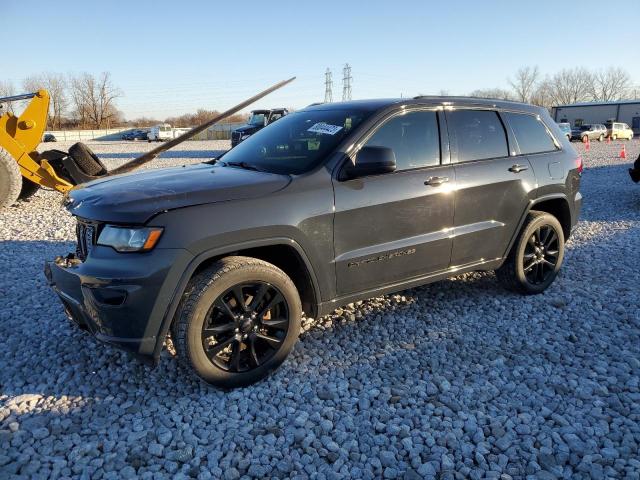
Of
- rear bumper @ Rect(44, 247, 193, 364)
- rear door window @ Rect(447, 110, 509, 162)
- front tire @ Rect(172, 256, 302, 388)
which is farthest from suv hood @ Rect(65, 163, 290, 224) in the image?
rear door window @ Rect(447, 110, 509, 162)

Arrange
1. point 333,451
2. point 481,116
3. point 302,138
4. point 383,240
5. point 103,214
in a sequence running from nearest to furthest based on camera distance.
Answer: point 333,451 < point 103,214 < point 383,240 < point 302,138 < point 481,116

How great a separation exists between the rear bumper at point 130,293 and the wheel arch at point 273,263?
0.11 ft

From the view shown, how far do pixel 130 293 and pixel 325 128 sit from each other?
6.19 ft

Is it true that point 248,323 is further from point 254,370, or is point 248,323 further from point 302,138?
point 302,138

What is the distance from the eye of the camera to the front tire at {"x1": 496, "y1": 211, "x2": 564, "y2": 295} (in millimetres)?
4457

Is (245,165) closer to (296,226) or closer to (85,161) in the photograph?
(296,226)

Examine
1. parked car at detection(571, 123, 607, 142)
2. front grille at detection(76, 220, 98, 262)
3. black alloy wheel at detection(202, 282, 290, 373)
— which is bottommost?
black alloy wheel at detection(202, 282, 290, 373)

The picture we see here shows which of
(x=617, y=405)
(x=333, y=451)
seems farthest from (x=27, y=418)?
(x=617, y=405)

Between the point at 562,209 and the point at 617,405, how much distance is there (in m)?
2.39

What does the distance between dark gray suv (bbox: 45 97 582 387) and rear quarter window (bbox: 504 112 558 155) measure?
0.02 meters

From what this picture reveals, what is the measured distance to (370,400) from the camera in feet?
9.87

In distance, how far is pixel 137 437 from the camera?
2.68m

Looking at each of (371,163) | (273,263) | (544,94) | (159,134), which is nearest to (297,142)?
(371,163)

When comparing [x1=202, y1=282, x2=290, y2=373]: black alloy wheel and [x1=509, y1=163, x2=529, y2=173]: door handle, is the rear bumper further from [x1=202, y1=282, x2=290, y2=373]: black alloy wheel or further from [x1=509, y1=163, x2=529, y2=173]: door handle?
[x1=509, y1=163, x2=529, y2=173]: door handle
